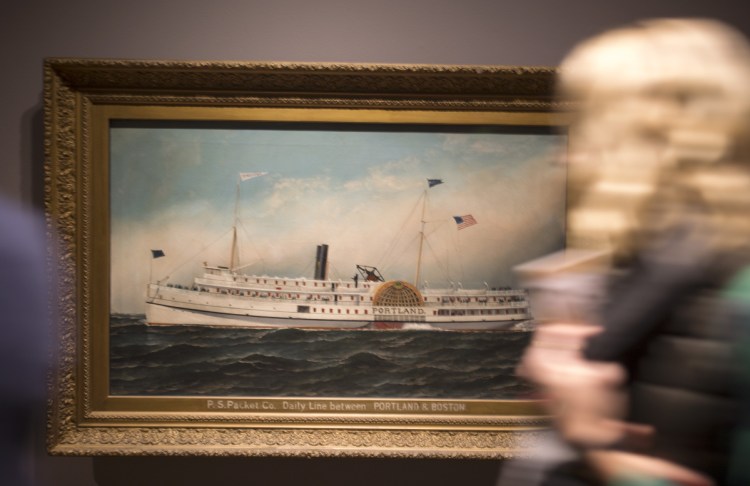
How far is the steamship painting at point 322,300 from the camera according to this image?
1.92 meters

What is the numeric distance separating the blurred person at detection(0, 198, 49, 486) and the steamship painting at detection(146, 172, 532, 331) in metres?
0.32

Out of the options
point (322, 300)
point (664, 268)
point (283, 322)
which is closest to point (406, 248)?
point (322, 300)

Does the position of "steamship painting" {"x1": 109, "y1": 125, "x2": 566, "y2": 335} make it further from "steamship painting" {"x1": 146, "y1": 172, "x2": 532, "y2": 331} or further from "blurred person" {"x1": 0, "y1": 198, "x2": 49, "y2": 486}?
"blurred person" {"x1": 0, "y1": 198, "x2": 49, "y2": 486}

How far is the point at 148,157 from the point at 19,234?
0.45 m

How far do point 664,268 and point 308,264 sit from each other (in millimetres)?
1210

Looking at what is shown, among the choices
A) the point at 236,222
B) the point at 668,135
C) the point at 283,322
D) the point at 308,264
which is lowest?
the point at 283,322

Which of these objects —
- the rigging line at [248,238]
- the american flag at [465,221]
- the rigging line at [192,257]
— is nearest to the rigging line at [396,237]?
the american flag at [465,221]

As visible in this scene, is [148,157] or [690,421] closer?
[690,421]

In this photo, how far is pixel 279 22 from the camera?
6.32 feet

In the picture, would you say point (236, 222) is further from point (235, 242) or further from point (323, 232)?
point (323, 232)

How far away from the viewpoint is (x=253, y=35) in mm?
1924

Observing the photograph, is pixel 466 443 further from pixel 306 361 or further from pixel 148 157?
pixel 148 157

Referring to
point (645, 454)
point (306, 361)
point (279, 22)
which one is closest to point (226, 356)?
point (306, 361)

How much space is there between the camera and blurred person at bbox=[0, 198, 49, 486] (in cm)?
176
